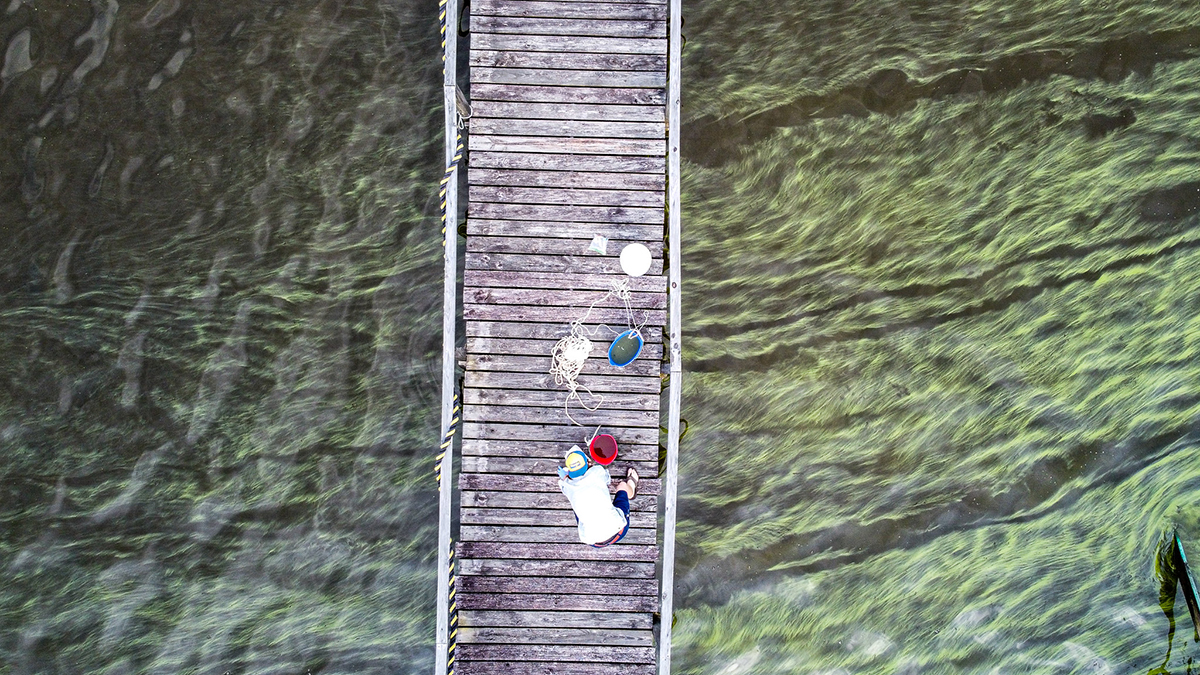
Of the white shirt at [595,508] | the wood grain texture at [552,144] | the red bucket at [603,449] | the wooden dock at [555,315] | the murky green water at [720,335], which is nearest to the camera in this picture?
the white shirt at [595,508]

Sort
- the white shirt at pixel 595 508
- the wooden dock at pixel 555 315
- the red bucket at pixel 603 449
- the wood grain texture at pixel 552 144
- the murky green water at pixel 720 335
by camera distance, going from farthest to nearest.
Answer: the murky green water at pixel 720 335, the wood grain texture at pixel 552 144, the wooden dock at pixel 555 315, the red bucket at pixel 603 449, the white shirt at pixel 595 508

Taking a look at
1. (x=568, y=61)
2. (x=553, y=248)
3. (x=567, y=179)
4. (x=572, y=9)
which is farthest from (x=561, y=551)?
(x=572, y=9)

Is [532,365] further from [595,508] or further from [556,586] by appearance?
[556,586]

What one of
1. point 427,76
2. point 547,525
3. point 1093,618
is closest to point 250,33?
point 427,76

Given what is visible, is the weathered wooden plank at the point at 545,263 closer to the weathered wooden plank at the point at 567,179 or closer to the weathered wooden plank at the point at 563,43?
the weathered wooden plank at the point at 567,179

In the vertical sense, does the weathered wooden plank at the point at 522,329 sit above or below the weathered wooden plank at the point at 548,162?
below

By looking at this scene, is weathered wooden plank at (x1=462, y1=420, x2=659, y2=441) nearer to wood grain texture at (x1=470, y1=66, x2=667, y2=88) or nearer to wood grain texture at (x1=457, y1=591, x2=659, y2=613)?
wood grain texture at (x1=457, y1=591, x2=659, y2=613)

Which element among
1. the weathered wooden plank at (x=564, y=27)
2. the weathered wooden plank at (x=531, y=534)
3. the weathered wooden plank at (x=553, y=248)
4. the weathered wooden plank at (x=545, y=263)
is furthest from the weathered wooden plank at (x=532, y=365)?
the weathered wooden plank at (x=564, y=27)
